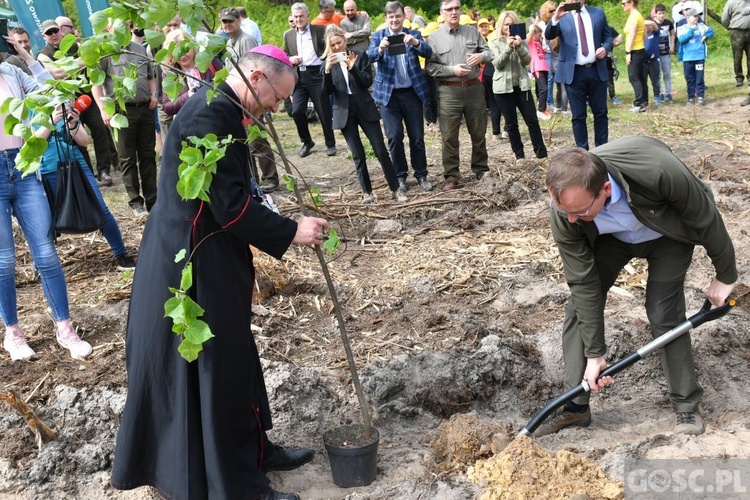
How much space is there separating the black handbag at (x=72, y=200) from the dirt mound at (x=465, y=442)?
9.67 ft

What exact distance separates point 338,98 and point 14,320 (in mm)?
4326

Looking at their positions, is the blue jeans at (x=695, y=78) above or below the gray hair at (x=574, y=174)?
below

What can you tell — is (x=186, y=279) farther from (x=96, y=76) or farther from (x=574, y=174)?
(x=574, y=174)

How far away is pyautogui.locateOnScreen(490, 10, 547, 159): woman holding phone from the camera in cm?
965

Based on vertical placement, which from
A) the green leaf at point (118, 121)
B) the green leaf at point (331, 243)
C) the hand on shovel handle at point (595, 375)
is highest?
the green leaf at point (118, 121)

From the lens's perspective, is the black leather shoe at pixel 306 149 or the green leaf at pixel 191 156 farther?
the black leather shoe at pixel 306 149

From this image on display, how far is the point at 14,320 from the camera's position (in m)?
5.10

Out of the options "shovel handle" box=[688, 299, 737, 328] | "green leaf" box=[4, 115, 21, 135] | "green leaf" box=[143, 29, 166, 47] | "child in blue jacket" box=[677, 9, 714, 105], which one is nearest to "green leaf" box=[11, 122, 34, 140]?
"green leaf" box=[4, 115, 21, 135]

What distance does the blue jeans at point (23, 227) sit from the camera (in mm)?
4762

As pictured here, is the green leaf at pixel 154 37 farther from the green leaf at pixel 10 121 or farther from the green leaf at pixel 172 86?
the green leaf at pixel 10 121

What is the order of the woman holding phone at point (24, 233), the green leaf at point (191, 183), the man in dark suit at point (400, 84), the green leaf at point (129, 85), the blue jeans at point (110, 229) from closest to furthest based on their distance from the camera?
the green leaf at point (191, 183) < the green leaf at point (129, 85) < the woman holding phone at point (24, 233) < the blue jeans at point (110, 229) < the man in dark suit at point (400, 84)

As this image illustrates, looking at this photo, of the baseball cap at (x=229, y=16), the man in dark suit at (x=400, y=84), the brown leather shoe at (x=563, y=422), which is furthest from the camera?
the baseball cap at (x=229, y=16)

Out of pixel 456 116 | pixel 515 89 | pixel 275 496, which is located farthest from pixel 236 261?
pixel 515 89

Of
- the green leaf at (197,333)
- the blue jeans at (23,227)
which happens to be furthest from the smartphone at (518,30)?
the green leaf at (197,333)
